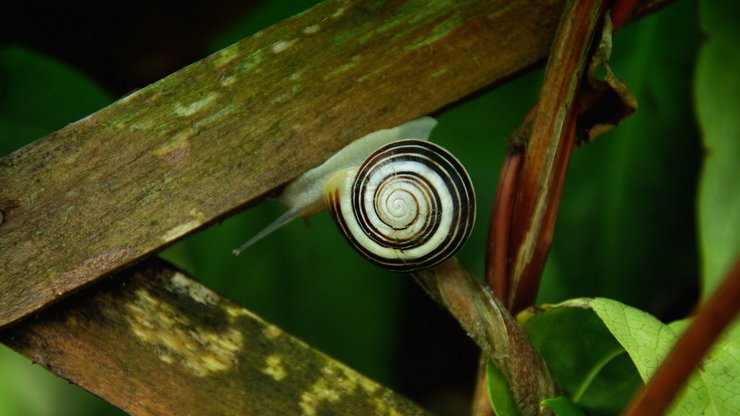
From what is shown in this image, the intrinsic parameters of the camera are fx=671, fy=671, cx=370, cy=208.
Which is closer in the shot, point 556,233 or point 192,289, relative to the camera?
point 192,289

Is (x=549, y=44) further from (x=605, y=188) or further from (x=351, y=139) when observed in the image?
(x=605, y=188)

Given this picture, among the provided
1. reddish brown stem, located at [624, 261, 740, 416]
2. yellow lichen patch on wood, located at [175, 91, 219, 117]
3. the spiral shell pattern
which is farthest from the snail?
reddish brown stem, located at [624, 261, 740, 416]

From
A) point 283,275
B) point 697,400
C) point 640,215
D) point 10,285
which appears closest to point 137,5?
point 283,275

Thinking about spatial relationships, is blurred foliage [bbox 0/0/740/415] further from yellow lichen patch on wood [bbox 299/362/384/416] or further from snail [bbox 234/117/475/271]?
yellow lichen patch on wood [bbox 299/362/384/416]

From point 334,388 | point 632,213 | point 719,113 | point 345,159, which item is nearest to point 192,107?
point 345,159

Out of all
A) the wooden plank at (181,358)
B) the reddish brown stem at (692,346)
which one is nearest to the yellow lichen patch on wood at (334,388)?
the wooden plank at (181,358)

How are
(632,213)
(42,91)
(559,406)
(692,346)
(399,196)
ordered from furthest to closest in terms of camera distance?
1. (632,213)
2. (42,91)
3. (399,196)
4. (559,406)
5. (692,346)

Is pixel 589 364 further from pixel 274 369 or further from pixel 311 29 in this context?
pixel 311 29
